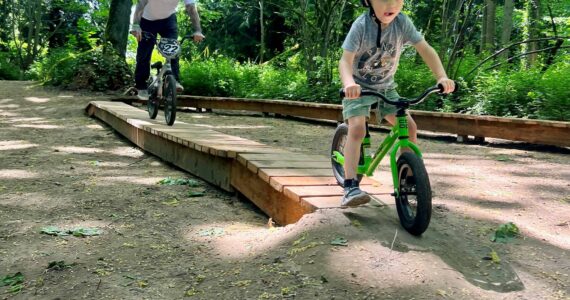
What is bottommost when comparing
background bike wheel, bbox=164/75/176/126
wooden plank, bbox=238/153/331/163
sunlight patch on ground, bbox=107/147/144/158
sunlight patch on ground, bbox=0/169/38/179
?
sunlight patch on ground, bbox=107/147/144/158

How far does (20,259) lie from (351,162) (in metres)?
2.01

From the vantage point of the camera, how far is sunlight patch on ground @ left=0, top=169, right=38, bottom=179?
4875mm

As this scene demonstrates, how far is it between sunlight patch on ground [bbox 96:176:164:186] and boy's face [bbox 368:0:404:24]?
9.32 ft

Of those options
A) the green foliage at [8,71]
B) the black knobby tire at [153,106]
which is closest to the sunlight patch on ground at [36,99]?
the black knobby tire at [153,106]

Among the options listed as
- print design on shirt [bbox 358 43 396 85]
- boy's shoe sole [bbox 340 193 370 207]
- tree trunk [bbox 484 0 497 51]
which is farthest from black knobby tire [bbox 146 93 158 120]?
tree trunk [bbox 484 0 497 51]

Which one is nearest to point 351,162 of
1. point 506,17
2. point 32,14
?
point 506,17

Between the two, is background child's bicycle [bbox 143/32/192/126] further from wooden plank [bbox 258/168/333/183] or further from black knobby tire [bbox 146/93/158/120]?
wooden plank [bbox 258/168/333/183]

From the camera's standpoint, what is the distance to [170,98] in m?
6.91

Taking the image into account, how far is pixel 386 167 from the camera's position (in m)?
5.63

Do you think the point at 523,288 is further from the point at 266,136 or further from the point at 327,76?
the point at 327,76

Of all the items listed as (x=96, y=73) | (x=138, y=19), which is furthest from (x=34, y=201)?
(x=96, y=73)

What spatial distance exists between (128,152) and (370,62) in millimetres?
4360

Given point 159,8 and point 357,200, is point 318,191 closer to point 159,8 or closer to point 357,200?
point 357,200

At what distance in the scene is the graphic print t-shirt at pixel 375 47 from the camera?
10.4 feet
